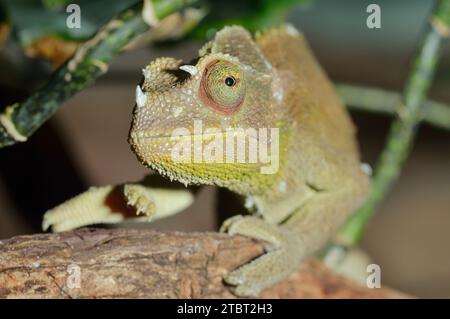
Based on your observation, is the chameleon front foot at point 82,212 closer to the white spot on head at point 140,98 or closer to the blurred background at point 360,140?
the blurred background at point 360,140

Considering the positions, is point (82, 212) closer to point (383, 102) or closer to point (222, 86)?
point (222, 86)

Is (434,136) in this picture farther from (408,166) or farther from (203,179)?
(203,179)

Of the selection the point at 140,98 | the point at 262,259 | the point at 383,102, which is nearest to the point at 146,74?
the point at 140,98

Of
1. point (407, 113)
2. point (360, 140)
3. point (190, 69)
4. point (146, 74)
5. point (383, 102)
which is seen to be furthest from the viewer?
point (360, 140)

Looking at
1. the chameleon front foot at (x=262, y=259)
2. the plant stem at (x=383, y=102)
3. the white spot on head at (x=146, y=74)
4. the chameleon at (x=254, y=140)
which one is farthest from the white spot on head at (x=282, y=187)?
the plant stem at (x=383, y=102)

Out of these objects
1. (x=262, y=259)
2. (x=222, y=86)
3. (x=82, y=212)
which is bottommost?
(x=262, y=259)

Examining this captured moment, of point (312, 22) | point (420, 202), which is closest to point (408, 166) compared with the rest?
point (420, 202)
